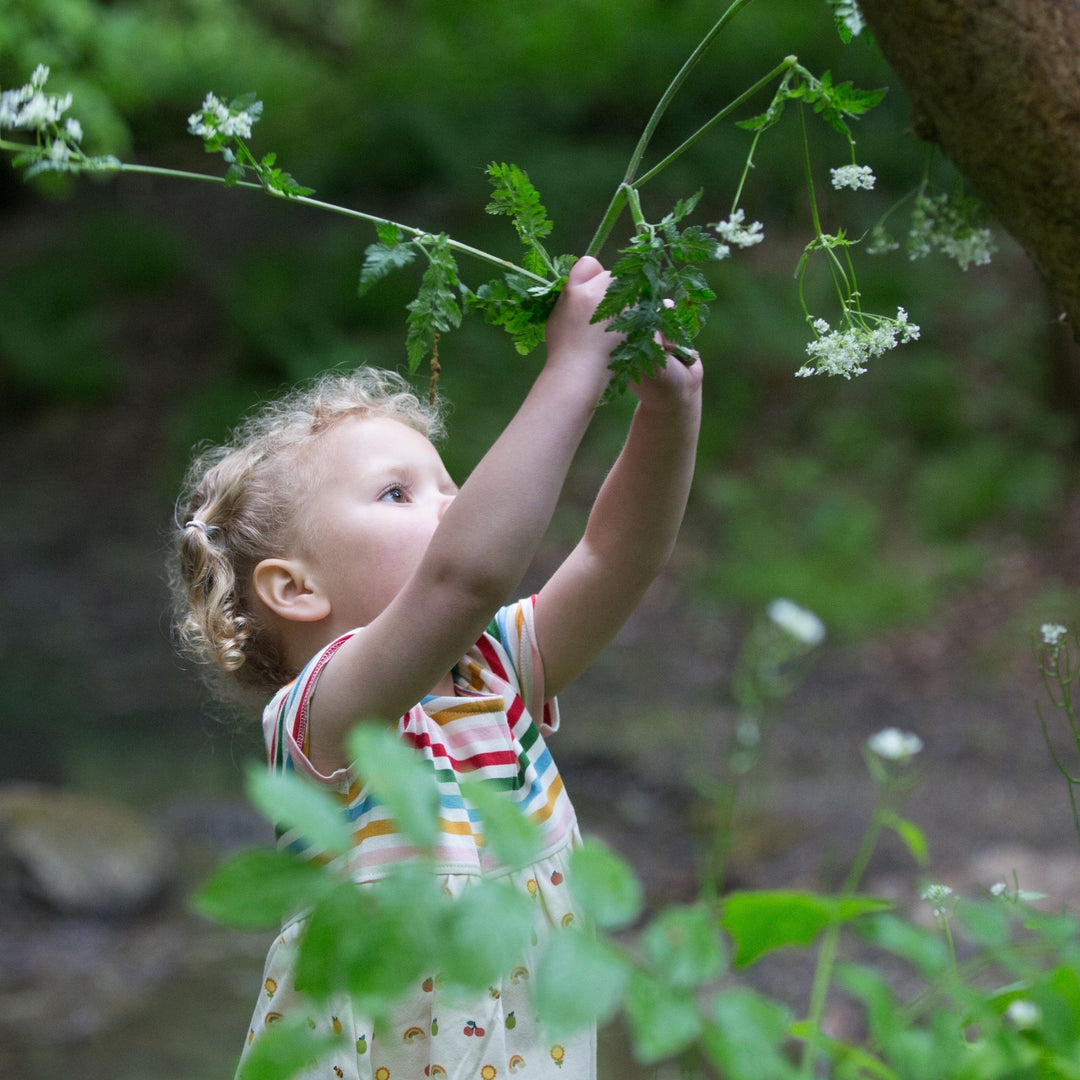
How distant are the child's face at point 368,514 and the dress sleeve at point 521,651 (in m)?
0.23

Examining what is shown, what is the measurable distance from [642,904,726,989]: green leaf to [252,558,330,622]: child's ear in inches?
48.0

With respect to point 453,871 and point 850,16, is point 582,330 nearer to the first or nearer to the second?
point 850,16

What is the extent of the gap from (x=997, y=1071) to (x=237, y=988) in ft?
14.3

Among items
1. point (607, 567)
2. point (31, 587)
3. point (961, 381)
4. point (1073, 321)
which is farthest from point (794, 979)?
point (31, 587)

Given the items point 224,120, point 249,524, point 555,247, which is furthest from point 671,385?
point 555,247

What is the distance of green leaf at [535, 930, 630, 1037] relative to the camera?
24.5 inches

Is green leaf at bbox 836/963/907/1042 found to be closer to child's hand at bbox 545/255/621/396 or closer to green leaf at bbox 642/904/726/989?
green leaf at bbox 642/904/726/989

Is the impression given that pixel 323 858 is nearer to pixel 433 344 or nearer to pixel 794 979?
pixel 433 344

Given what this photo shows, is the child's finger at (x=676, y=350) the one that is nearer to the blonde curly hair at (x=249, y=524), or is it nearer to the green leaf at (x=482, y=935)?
the blonde curly hair at (x=249, y=524)

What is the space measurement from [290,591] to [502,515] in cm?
55

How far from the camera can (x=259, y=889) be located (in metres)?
0.66

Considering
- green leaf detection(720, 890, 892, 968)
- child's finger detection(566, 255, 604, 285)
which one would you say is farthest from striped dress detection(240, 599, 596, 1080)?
green leaf detection(720, 890, 892, 968)

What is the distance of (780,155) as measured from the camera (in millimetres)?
10422

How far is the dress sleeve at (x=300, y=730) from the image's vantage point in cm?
171
